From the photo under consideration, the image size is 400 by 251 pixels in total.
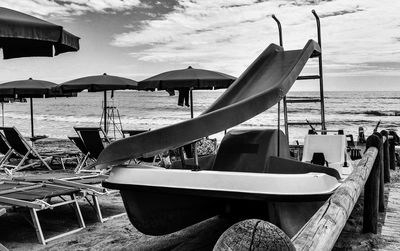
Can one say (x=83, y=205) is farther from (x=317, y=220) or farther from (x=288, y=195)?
(x=317, y=220)

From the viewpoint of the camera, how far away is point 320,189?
131 inches

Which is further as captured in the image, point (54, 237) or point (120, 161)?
point (54, 237)

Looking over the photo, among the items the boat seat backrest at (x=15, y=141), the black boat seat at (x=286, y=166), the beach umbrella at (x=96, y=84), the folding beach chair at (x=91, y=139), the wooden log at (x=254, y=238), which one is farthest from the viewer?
the beach umbrella at (x=96, y=84)

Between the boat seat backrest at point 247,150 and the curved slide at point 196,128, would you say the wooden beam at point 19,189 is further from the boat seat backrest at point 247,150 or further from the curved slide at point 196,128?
the boat seat backrest at point 247,150

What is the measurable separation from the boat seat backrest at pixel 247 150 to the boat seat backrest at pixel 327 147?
6.86 feet

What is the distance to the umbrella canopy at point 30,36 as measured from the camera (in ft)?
15.3

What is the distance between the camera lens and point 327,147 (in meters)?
6.39

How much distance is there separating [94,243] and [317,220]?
9.92 ft

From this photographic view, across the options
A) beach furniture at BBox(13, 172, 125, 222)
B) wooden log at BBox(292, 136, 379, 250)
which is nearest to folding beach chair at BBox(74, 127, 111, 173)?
beach furniture at BBox(13, 172, 125, 222)

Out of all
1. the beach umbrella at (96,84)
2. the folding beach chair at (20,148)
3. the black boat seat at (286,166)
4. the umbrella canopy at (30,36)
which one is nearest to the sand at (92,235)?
the black boat seat at (286,166)

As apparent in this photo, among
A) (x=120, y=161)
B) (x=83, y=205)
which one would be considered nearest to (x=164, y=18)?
(x=83, y=205)

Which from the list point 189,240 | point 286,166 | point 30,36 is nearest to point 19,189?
point 30,36

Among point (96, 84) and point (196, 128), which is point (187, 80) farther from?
point (196, 128)

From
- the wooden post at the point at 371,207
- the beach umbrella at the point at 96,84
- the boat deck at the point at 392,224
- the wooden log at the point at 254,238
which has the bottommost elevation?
the boat deck at the point at 392,224
